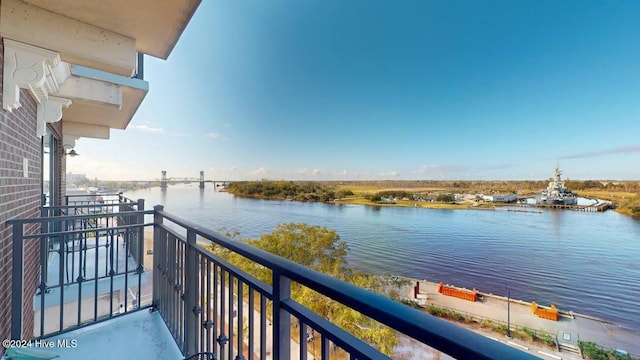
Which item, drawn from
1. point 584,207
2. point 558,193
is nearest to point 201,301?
point 558,193

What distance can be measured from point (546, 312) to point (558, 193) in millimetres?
16940

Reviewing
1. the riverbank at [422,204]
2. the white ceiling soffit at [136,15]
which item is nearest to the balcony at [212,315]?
the white ceiling soffit at [136,15]

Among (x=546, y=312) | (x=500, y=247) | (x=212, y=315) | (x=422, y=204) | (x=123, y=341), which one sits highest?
(x=212, y=315)

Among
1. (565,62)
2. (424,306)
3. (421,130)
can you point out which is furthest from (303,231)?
(565,62)

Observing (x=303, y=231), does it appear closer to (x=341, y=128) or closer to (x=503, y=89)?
(x=341, y=128)

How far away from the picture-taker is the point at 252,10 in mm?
11703

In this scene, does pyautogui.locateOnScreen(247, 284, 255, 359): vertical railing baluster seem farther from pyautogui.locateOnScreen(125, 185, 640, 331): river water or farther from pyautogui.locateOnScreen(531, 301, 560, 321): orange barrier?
pyautogui.locateOnScreen(531, 301, 560, 321): orange barrier

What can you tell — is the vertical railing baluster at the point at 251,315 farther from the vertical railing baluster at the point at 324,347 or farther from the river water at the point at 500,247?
the river water at the point at 500,247

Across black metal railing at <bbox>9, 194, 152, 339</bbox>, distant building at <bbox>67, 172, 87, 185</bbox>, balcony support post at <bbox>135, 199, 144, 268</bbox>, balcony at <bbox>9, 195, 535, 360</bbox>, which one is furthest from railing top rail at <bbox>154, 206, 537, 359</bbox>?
distant building at <bbox>67, 172, 87, 185</bbox>

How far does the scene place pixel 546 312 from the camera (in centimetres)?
1348

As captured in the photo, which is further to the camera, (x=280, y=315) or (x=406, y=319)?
(x=280, y=315)

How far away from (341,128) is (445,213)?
18.3 metres

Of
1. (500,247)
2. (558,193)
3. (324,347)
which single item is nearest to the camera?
(324,347)

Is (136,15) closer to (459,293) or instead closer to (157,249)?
(157,249)
